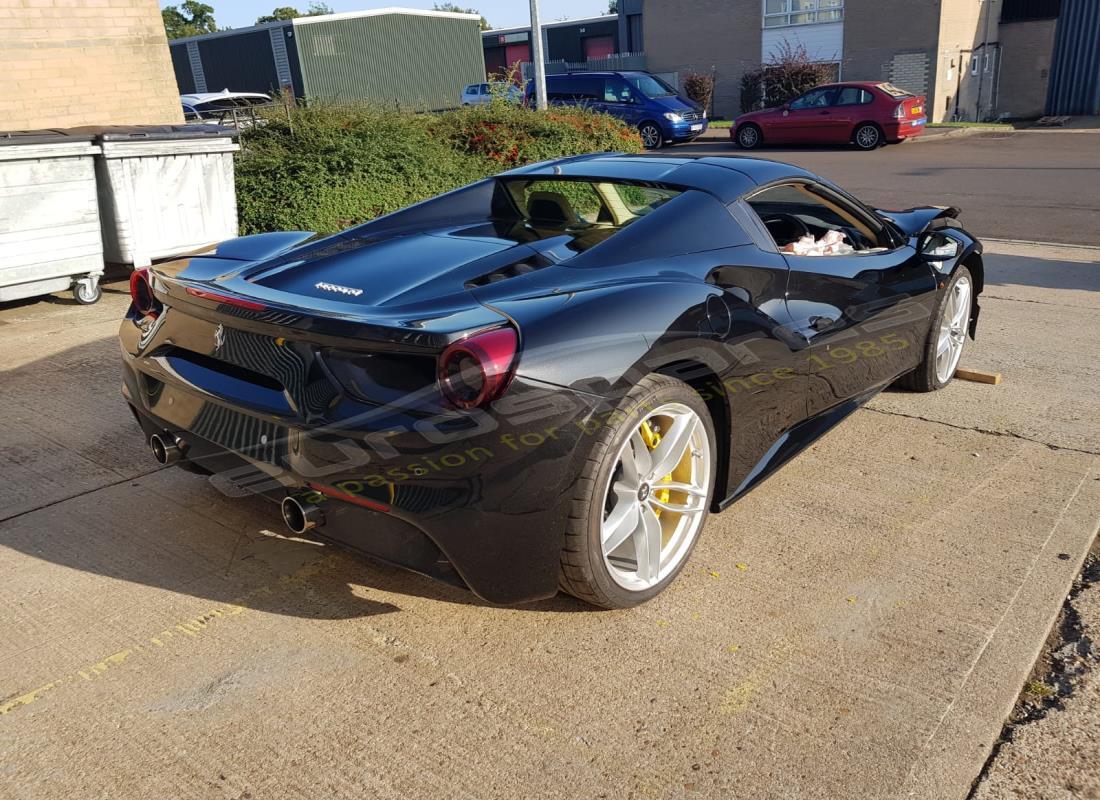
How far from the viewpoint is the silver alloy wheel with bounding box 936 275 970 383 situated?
16.2ft

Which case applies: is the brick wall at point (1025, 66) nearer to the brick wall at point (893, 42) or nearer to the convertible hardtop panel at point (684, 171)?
the brick wall at point (893, 42)

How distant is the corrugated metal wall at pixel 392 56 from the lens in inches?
1457

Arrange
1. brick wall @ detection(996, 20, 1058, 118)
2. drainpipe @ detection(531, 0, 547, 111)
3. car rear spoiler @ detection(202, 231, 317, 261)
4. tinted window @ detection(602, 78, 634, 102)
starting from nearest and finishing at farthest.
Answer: car rear spoiler @ detection(202, 231, 317, 261)
drainpipe @ detection(531, 0, 547, 111)
tinted window @ detection(602, 78, 634, 102)
brick wall @ detection(996, 20, 1058, 118)

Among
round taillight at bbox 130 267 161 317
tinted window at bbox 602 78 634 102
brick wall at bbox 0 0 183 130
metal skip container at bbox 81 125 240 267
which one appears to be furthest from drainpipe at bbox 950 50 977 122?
round taillight at bbox 130 267 161 317

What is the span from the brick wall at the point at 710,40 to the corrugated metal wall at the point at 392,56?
8951 mm

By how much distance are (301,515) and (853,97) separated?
20.5 m

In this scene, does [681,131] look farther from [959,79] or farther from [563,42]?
[563,42]

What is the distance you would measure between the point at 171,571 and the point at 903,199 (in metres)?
12.0

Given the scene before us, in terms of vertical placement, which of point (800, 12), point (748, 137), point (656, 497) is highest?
point (800, 12)

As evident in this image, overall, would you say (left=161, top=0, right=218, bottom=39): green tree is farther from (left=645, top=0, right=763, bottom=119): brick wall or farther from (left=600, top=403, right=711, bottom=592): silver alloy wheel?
(left=600, top=403, right=711, bottom=592): silver alloy wheel

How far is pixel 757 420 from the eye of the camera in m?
3.46

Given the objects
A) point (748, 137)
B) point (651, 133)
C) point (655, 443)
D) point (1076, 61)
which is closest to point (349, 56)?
point (651, 133)

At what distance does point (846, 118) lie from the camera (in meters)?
20.6

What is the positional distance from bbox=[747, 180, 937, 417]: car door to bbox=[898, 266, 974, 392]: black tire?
8cm
